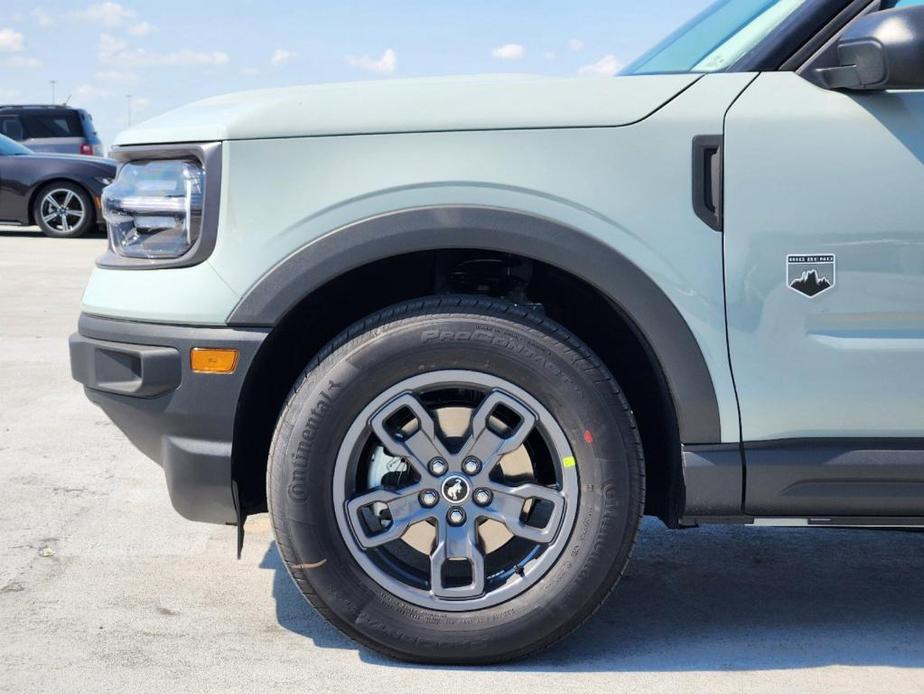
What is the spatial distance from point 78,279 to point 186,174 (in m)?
8.06

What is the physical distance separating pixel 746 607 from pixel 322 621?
1.14 m

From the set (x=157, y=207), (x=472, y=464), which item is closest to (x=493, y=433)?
(x=472, y=464)

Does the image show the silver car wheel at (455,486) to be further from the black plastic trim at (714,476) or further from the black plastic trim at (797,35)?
the black plastic trim at (797,35)

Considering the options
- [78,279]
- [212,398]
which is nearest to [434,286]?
[212,398]

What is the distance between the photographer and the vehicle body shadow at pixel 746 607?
2.92 meters

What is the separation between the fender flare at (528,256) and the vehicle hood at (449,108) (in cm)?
20

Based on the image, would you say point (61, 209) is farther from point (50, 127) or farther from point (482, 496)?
point (482, 496)

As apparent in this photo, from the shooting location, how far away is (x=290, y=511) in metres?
2.75

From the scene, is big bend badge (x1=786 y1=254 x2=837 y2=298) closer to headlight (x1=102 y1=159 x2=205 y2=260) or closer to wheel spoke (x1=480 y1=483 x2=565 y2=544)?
wheel spoke (x1=480 y1=483 x2=565 y2=544)

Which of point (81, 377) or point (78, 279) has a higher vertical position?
point (81, 377)

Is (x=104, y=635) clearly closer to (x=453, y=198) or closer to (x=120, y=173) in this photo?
(x=120, y=173)

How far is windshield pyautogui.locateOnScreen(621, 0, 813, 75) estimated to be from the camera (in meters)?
2.79

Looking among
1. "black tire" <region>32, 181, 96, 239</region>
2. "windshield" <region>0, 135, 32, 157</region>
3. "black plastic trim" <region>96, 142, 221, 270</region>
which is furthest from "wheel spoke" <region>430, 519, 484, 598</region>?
"windshield" <region>0, 135, 32, 157</region>

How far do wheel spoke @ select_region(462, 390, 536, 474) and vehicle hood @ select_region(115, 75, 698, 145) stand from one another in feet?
2.01
